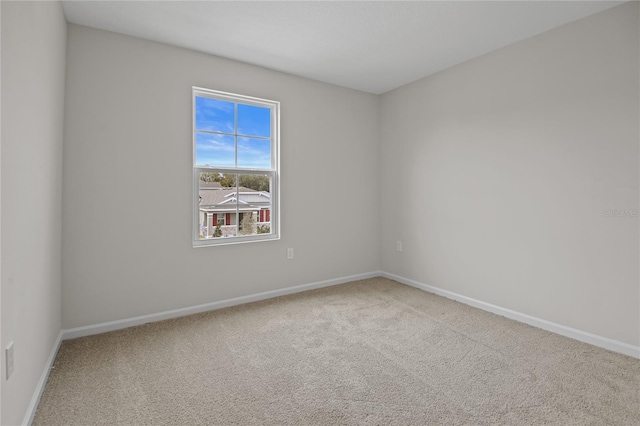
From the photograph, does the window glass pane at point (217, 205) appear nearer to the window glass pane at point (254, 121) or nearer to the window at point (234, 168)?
the window at point (234, 168)

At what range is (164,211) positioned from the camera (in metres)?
2.92

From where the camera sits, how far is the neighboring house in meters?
3.21

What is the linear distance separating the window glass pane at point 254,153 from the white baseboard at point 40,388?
2.11 m

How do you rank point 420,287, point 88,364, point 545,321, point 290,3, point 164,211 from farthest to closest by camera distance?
point 420,287
point 164,211
point 545,321
point 290,3
point 88,364

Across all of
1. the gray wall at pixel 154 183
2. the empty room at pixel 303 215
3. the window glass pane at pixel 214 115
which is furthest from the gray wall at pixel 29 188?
the window glass pane at pixel 214 115

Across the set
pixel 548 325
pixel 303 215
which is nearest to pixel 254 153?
pixel 303 215

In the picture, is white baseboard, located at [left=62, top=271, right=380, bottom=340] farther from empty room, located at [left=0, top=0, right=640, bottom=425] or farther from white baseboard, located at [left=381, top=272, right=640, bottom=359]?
white baseboard, located at [left=381, top=272, right=640, bottom=359]

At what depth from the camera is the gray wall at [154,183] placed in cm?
256

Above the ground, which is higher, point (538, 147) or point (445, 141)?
point (445, 141)

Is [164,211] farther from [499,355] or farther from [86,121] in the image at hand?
[499,355]

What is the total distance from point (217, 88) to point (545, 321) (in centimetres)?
366

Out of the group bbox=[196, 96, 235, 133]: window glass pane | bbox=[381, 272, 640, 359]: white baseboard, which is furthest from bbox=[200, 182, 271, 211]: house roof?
bbox=[381, 272, 640, 359]: white baseboard

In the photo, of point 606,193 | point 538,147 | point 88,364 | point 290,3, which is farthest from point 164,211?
point 606,193

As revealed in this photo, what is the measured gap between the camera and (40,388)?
1802 millimetres
